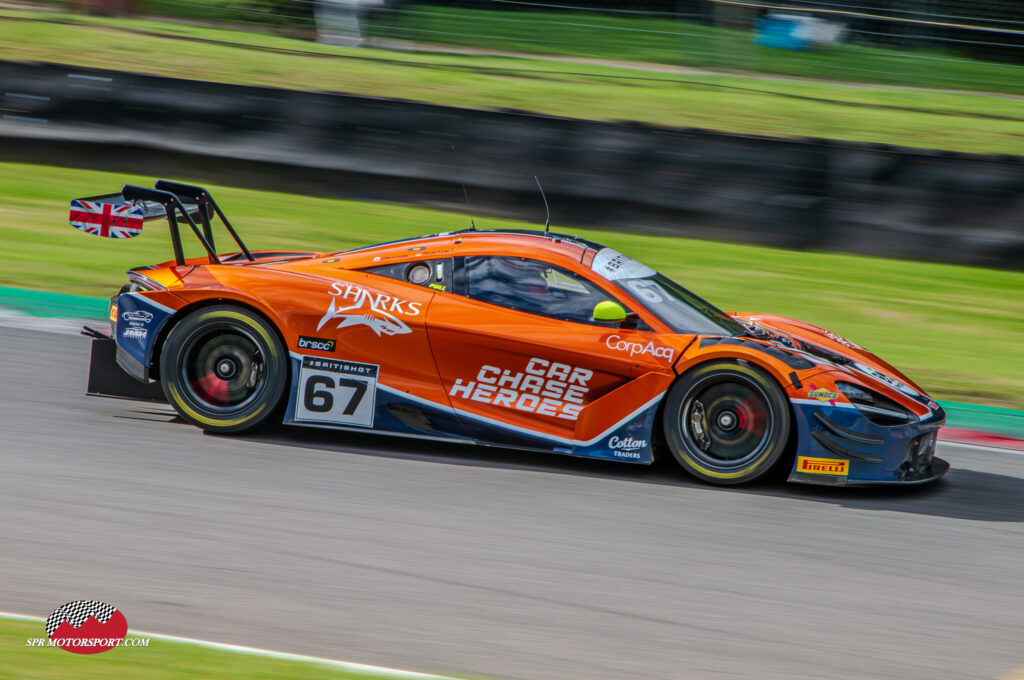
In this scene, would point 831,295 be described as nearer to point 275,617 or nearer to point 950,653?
point 950,653

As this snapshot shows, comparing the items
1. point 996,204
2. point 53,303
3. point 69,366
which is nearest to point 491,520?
point 69,366

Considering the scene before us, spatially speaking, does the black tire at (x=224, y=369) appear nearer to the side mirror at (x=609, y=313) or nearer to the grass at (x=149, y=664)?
the side mirror at (x=609, y=313)

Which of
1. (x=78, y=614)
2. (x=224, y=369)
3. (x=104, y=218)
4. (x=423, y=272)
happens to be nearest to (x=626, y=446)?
(x=423, y=272)

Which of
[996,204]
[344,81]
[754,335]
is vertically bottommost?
[754,335]

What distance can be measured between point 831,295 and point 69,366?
696 cm

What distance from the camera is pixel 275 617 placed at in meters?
4.28

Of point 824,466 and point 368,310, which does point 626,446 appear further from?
point 368,310

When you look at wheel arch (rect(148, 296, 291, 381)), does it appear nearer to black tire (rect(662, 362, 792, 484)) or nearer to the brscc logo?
black tire (rect(662, 362, 792, 484))

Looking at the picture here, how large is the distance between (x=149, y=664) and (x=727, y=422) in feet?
11.5

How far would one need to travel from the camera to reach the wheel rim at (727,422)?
6.07 m

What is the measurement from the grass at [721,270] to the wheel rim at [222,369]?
374 cm

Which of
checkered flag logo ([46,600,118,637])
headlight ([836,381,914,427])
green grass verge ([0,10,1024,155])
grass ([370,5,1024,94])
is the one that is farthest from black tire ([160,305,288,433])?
grass ([370,5,1024,94])

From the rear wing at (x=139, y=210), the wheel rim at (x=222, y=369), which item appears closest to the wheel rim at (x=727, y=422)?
the wheel rim at (x=222, y=369)

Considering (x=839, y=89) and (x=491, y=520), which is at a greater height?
(x=839, y=89)
